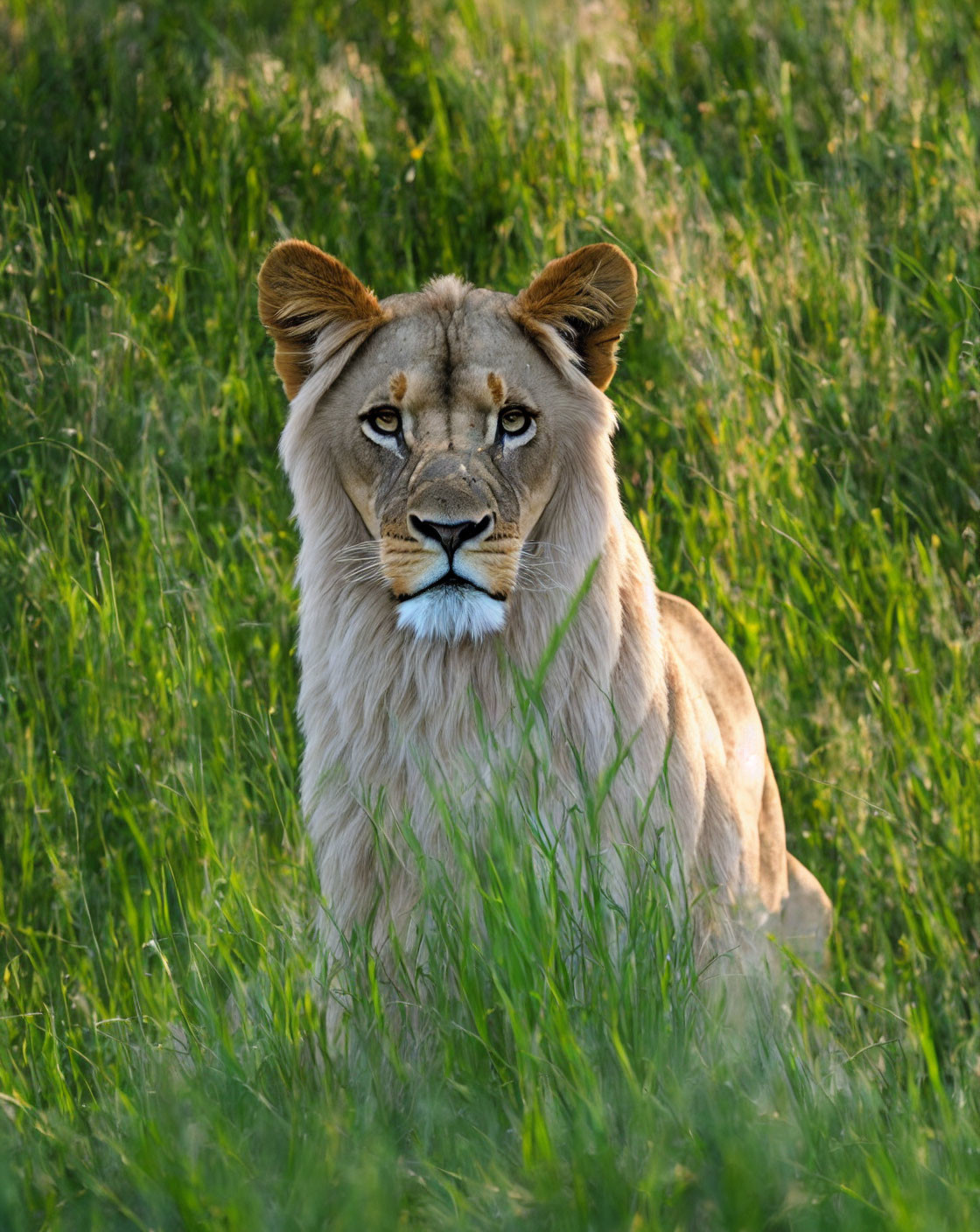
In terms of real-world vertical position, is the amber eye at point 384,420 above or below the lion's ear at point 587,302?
below

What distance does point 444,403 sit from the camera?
311 cm

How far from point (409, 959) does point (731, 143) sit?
4201 mm

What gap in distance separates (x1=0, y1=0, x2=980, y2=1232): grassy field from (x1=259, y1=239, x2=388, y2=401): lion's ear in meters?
0.61

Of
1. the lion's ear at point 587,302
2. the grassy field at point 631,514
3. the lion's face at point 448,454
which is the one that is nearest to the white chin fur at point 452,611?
the lion's face at point 448,454

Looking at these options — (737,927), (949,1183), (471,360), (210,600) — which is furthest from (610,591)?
(949,1183)

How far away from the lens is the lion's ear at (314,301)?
125 inches

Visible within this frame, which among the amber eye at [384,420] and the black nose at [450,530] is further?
the amber eye at [384,420]

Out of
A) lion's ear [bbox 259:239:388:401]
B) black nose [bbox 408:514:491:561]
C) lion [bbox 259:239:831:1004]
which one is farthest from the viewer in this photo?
lion's ear [bbox 259:239:388:401]

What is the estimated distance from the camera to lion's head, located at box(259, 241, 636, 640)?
2920mm

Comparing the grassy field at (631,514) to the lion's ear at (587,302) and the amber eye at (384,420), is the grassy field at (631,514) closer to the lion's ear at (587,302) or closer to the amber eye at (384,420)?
the amber eye at (384,420)

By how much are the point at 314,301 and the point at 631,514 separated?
1681mm

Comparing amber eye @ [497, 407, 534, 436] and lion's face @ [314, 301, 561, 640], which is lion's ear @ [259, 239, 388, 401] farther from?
amber eye @ [497, 407, 534, 436]

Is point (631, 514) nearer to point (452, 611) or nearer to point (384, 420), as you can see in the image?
point (384, 420)

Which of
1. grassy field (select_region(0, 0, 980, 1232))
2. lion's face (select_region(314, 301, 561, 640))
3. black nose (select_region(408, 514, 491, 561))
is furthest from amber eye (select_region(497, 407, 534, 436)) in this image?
grassy field (select_region(0, 0, 980, 1232))
